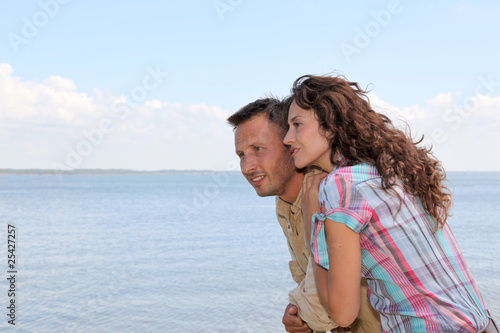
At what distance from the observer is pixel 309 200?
2.38 metres

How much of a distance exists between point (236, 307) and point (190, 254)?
276 inches

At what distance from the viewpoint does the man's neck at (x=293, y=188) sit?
3.00 metres

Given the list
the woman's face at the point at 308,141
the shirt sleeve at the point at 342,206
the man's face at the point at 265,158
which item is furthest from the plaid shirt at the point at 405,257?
the man's face at the point at 265,158

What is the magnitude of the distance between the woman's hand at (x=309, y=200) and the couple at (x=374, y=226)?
0.01 m

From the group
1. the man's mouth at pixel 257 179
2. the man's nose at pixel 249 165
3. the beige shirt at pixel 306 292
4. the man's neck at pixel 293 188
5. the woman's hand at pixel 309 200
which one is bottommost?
the beige shirt at pixel 306 292

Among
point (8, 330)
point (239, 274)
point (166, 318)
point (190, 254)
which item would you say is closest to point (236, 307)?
point (166, 318)

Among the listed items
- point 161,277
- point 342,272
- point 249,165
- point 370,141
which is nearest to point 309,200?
point 370,141

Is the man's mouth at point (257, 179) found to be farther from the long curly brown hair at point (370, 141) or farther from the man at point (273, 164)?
the long curly brown hair at point (370, 141)

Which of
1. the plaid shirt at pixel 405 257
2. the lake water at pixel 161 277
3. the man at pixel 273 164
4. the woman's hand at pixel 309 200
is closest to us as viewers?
the plaid shirt at pixel 405 257

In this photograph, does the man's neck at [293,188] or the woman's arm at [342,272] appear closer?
the woman's arm at [342,272]

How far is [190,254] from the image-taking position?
16.1 meters

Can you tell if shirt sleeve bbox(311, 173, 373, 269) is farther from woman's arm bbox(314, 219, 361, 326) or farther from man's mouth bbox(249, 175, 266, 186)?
man's mouth bbox(249, 175, 266, 186)

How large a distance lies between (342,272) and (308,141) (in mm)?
604

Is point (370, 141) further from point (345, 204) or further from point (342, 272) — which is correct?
point (342, 272)
